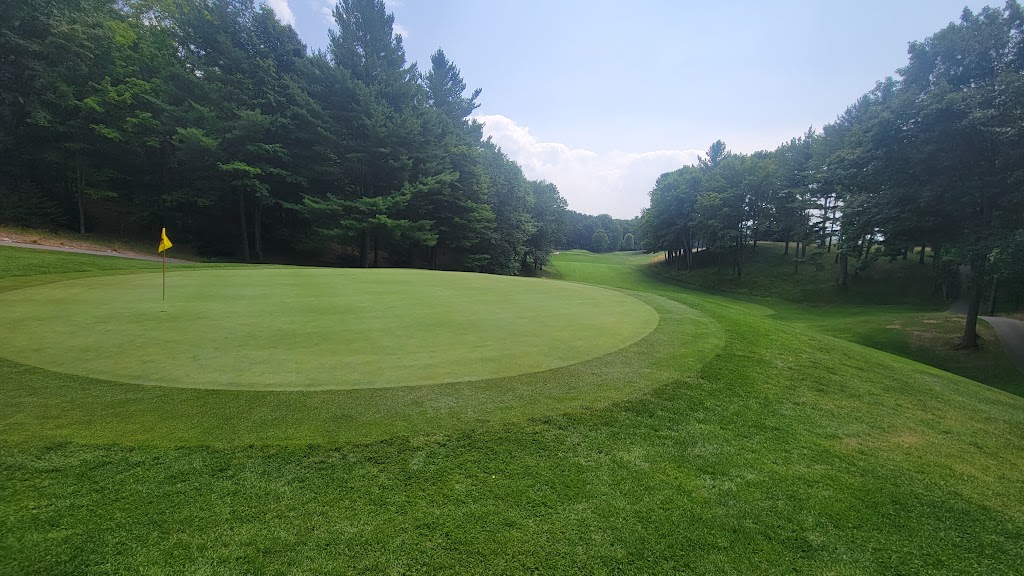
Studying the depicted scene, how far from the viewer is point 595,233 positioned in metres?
90.2

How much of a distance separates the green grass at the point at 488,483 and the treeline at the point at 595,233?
8596 centimetres

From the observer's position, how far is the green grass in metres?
1.95

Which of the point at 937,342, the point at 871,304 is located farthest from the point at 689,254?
the point at 937,342

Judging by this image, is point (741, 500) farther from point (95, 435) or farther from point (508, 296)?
point (508, 296)

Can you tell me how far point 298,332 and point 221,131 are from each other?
924 inches

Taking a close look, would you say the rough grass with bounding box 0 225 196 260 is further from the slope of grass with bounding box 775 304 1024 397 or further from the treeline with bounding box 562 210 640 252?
the treeline with bounding box 562 210 640 252

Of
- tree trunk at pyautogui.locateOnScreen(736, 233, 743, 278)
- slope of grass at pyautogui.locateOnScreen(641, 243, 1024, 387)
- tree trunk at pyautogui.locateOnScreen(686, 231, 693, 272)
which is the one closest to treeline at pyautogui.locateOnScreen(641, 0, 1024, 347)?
slope of grass at pyautogui.locateOnScreen(641, 243, 1024, 387)

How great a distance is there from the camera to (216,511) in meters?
2.12

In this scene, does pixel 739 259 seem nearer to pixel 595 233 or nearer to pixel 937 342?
pixel 937 342

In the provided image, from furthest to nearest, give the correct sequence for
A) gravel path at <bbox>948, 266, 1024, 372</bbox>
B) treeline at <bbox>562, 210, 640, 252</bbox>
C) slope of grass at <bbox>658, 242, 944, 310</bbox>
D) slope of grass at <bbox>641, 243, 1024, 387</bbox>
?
1. treeline at <bbox>562, 210, 640, 252</bbox>
2. slope of grass at <bbox>658, 242, 944, 310</bbox>
3. slope of grass at <bbox>641, 243, 1024, 387</bbox>
4. gravel path at <bbox>948, 266, 1024, 372</bbox>

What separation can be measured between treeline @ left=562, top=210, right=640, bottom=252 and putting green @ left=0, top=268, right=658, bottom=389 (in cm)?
8256

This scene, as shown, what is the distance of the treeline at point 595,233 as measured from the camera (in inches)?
3565

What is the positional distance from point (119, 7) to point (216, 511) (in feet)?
134

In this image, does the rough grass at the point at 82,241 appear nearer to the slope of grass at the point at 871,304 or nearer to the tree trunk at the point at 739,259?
the slope of grass at the point at 871,304
